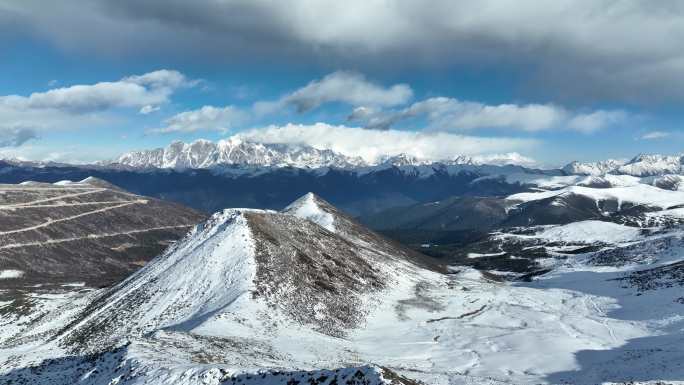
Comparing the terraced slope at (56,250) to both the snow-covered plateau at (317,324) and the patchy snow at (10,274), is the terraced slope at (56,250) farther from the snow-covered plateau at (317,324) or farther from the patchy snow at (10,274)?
the snow-covered plateau at (317,324)

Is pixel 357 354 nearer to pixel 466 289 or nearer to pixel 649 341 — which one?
pixel 649 341

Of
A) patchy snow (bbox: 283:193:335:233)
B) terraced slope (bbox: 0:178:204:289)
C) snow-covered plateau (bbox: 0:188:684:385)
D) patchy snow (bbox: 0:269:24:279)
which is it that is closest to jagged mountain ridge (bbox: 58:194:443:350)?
snow-covered plateau (bbox: 0:188:684:385)

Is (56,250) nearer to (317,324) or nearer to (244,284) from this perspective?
(244,284)

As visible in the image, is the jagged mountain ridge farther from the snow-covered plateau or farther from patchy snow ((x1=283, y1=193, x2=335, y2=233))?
patchy snow ((x1=283, y1=193, x2=335, y2=233))

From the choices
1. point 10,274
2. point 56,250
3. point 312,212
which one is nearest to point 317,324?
point 312,212

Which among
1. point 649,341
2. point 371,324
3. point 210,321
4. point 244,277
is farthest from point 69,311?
point 649,341

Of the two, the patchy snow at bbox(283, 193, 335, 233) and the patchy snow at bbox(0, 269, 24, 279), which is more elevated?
the patchy snow at bbox(283, 193, 335, 233)
